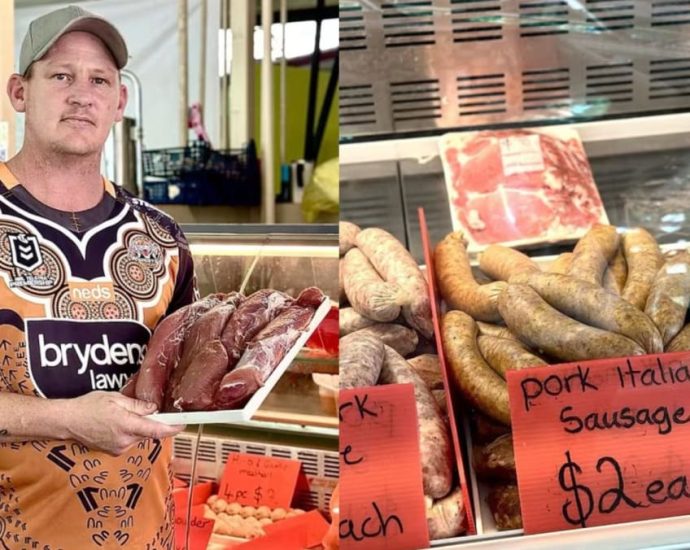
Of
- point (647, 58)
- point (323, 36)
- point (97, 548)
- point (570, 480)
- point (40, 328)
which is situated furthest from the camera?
point (647, 58)

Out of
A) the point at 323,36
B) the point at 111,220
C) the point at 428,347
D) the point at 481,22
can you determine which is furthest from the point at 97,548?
the point at 481,22

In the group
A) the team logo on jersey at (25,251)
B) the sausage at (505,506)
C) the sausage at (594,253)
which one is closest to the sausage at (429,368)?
the sausage at (505,506)

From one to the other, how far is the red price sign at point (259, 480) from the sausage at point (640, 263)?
2.54ft

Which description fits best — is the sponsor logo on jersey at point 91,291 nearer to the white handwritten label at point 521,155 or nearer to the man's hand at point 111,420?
the man's hand at point 111,420

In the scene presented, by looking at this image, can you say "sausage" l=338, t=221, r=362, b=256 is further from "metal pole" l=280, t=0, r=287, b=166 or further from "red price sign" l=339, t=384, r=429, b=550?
"red price sign" l=339, t=384, r=429, b=550

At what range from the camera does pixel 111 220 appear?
1.26 meters

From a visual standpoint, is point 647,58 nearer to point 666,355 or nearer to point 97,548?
point 666,355

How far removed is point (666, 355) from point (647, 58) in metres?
0.71

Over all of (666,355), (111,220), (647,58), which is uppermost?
(647,58)

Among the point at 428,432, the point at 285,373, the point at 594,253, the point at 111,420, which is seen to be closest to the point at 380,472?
the point at 428,432

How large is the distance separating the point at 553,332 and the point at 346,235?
43cm

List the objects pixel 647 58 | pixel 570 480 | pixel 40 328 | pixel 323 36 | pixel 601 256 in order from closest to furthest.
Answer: pixel 40 328, pixel 570 480, pixel 323 36, pixel 601 256, pixel 647 58

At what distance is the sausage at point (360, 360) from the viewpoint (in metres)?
1.31

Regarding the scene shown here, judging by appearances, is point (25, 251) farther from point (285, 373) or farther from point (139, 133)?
point (285, 373)
